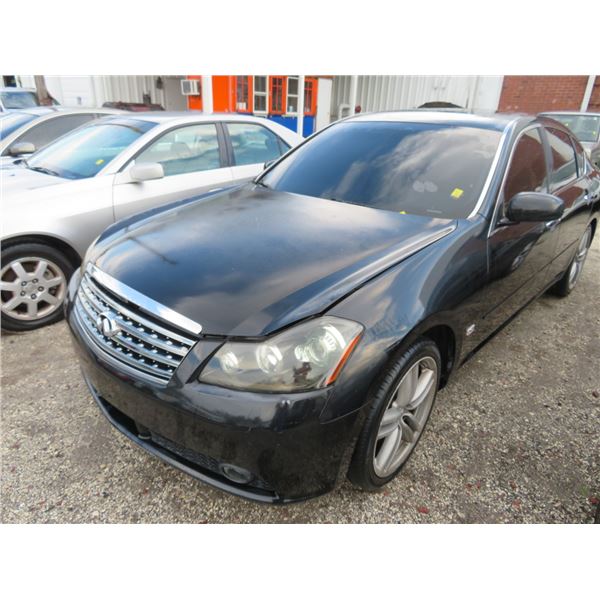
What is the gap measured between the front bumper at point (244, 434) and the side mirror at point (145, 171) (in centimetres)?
230

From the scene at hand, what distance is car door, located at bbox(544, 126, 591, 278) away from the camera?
317 centimetres

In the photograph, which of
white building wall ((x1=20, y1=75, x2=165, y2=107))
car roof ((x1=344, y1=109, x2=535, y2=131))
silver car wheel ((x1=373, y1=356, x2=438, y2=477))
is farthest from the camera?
white building wall ((x1=20, y1=75, x2=165, y2=107))

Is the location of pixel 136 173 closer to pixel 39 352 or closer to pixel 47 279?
pixel 47 279

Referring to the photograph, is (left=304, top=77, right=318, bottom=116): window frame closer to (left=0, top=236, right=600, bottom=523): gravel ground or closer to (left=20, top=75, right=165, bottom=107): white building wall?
(left=20, top=75, right=165, bottom=107): white building wall

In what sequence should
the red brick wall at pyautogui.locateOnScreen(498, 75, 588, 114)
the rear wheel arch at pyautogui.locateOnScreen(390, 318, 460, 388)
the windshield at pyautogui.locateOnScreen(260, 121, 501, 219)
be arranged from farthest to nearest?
the red brick wall at pyautogui.locateOnScreen(498, 75, 588, 114), the windshield at pyautogui.locateOnScreen(260, 121, 501, 219), the rear wheel arch at pyautogui.locateOnScreen(390, 318, 460, 388)

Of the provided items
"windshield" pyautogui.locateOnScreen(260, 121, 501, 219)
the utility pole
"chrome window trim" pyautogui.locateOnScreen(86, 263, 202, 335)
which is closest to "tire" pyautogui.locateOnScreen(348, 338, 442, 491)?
"chrome window trim" pyautogui.locateOnScreen(86, 263, 202, 335)

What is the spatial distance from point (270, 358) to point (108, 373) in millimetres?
717

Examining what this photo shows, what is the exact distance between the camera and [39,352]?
121 inches

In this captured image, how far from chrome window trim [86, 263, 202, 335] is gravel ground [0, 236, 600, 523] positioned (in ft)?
2.88

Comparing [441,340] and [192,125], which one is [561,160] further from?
[192,125]

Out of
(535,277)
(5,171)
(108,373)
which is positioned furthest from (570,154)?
(5,171)

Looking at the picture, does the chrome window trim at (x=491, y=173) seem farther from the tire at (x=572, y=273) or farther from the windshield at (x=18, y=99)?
the windshield at (x=18, y=99)

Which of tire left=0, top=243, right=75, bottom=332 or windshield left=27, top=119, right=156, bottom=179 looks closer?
tire left=0, top=243, right=75, bottom=332

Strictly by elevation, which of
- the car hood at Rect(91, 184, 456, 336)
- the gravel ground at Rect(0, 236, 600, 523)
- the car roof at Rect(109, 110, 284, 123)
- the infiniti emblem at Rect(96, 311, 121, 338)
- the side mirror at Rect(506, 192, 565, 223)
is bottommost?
the gravel ground at Rect(0, 236, 600, 523)
